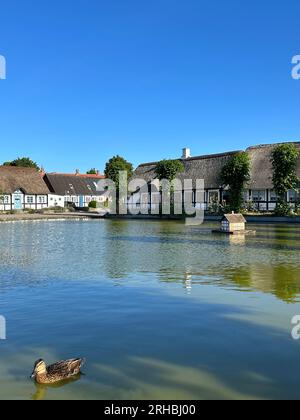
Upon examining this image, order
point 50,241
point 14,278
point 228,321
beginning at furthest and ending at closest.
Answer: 1. point 50,241
2. point 14,278
3. point 228,321

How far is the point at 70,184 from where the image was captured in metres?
94.0

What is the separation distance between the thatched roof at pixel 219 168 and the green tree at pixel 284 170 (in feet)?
11.8

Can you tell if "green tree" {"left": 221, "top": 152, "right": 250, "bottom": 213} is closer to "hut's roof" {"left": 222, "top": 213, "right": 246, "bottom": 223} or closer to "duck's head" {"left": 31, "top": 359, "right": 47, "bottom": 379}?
"hut's roof" {"left": 222, "top": 213, "right": 246, "bottom": 223}

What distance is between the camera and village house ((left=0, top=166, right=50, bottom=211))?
79.2 metres

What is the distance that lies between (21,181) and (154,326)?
250 feet

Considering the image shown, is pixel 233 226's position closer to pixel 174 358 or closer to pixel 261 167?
pixel 174 358

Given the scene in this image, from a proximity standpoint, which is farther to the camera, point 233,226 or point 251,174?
point 251,174

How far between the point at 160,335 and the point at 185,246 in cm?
1614

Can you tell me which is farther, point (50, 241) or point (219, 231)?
point (219, 231)

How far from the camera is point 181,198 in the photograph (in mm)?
65000

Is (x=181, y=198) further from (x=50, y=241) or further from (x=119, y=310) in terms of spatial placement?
(x=119, y=310)

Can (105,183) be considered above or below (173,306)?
above

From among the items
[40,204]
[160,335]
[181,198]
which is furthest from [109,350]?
[40,204]

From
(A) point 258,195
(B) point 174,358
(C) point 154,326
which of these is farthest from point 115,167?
(B) point 174,358
